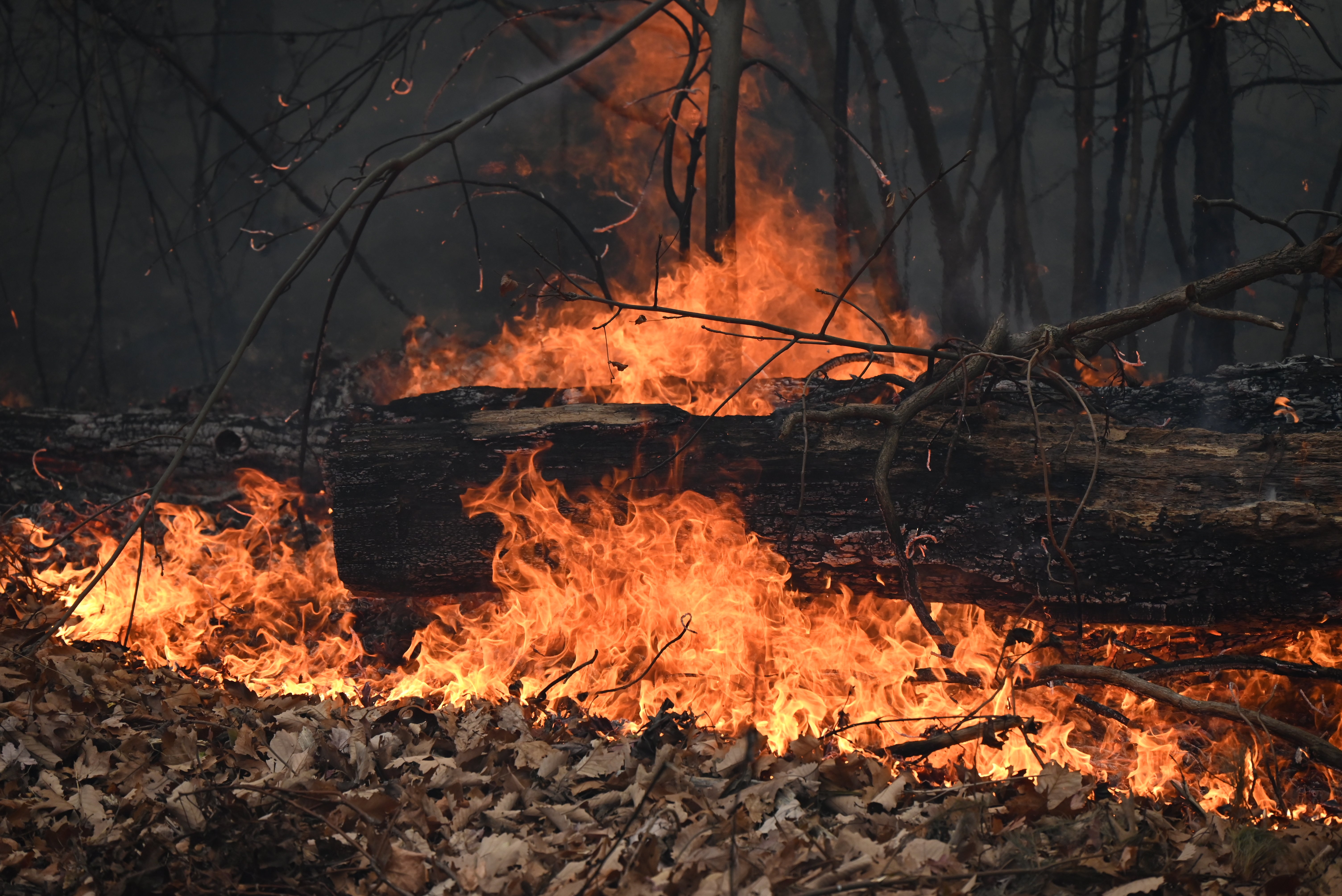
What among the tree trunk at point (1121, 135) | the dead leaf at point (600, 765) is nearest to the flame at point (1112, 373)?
the tree trunk at point (1121, 135)

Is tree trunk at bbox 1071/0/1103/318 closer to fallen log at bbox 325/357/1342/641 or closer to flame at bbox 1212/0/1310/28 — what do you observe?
flame at bbox 1212/0/1310/28

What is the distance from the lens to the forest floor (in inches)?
73.5

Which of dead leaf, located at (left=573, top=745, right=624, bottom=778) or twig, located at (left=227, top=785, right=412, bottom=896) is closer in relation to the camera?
twig, located at (left=227, top=785, right=412, bottom=896)

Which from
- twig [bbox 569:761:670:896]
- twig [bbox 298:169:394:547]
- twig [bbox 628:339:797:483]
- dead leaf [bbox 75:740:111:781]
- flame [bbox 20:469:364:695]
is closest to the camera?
twig [bbox 569:761:670:896]

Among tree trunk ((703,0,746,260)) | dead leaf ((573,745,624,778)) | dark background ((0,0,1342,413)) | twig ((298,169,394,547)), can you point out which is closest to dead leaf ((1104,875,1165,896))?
dead leaf ((573,745,624,778))

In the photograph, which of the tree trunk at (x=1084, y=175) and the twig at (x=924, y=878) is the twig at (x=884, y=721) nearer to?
the twig at (x=924, y=878)

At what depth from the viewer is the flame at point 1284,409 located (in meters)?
3.55

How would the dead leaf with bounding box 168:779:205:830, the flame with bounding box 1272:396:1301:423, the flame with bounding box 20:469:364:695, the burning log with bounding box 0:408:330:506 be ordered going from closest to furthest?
1. the dead leaf with bounding box 168:779:205:830
2. the flame with bounding box 1272:396:1301:423
3. the flame with bounding box 20:469:364:695
4. the burning log with bounding box 0:408:330:506

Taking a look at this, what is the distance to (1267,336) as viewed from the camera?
7.68 meters

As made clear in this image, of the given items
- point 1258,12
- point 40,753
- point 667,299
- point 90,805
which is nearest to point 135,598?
point 40,753

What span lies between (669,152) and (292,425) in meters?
3.50

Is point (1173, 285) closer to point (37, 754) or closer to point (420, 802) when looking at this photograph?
point (420, 802)

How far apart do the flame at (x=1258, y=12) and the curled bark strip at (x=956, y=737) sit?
5100 mm

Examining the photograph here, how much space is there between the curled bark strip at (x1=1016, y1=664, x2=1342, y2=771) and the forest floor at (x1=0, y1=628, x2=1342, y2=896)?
0.28 metres
